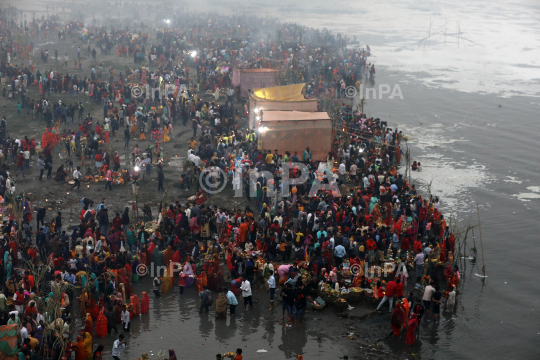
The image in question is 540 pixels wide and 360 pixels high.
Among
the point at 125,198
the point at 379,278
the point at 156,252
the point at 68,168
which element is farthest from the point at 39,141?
the point at 379,278

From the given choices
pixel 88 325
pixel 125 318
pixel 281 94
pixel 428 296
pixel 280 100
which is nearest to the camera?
pixel 88 325

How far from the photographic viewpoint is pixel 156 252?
1555 centimetres

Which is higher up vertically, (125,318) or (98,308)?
(98,308)

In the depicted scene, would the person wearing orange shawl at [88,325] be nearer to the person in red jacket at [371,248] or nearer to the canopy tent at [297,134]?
the person in red jacket at [371,248]

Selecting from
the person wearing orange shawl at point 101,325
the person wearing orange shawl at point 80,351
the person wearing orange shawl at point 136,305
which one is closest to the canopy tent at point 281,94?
the person wearing orange shawl at point 136,305

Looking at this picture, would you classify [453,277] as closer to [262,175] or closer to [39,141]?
[262,175]

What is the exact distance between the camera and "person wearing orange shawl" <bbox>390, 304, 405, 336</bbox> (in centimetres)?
1281

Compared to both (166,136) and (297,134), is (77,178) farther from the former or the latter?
(297,134)

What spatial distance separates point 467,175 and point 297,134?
7079mm

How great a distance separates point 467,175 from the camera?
24.5 metres

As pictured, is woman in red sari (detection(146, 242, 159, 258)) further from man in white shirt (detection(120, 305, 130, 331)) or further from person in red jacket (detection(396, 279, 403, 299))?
person in red jacket (detection(396, 279, 403, 299))

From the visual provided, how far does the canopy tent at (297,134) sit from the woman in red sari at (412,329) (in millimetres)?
11802

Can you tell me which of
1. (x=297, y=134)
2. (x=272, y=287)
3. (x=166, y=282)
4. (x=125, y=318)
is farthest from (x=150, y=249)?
(x=297, y=134)

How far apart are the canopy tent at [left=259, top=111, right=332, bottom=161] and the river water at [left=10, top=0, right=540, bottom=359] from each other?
401 centimetres
